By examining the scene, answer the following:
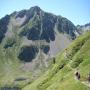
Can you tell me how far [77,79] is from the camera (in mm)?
186125

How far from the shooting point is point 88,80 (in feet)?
543

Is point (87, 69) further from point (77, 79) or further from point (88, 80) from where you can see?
point (88, 80)

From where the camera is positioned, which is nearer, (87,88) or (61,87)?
(87,88)

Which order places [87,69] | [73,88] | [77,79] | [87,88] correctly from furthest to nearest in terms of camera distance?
1. [87,69]
2. [77,79]
3. [73,88]
4. [87,88]

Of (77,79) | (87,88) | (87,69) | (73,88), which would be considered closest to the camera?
(87,88)

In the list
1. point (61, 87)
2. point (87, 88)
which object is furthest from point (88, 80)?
point (61, 87)

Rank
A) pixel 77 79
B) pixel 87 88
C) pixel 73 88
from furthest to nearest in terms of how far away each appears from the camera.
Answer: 1. pixel 77 79
2. pixel 73 88
3. pixel 87 88

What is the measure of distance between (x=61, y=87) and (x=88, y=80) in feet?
93.4

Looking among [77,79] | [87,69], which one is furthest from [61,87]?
[87,69]

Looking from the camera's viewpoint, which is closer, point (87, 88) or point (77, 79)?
point (87, 88)

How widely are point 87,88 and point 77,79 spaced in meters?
30.2

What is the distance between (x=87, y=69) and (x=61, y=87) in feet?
79.2

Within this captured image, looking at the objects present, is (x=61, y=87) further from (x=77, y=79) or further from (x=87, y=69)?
(x=87, y=69)

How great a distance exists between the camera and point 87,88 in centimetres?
15600
